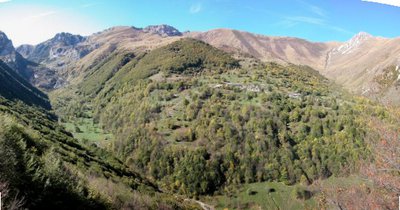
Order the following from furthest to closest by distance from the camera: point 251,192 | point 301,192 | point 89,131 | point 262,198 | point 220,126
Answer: point 89,131
point 220,126
point 251,192
point 262,198
point 301,192

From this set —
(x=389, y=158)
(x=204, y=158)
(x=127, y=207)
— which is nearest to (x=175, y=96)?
(x=204, y=158)

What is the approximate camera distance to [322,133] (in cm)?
11994

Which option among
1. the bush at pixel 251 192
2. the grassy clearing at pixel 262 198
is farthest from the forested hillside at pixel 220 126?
the bush at pixel 251 192

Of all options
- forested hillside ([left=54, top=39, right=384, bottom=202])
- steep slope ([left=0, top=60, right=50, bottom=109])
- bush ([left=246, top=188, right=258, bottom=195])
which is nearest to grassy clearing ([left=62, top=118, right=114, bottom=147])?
forested hillside ([left=54, top=39, right=384, bottom=202])

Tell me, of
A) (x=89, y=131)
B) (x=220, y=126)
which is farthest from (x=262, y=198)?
(x=89, y=131)

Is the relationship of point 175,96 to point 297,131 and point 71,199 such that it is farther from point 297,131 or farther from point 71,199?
point 71,199

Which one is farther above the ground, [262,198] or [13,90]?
[13,90]

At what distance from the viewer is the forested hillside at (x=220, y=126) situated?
337ft

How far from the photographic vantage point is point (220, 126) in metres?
118

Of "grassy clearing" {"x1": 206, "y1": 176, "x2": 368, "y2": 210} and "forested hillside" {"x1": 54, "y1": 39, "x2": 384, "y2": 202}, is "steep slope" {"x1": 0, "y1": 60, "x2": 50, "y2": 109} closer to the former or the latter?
"forested hillside" {"x1": 54, "y1": 39, "x2": 384, "y2": 202}

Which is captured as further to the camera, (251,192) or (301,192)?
(251,192)

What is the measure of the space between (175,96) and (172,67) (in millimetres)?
30513

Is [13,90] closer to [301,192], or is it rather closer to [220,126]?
[220,126]

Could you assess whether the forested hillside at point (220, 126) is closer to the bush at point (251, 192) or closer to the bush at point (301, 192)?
the bush at point (251, 192)
